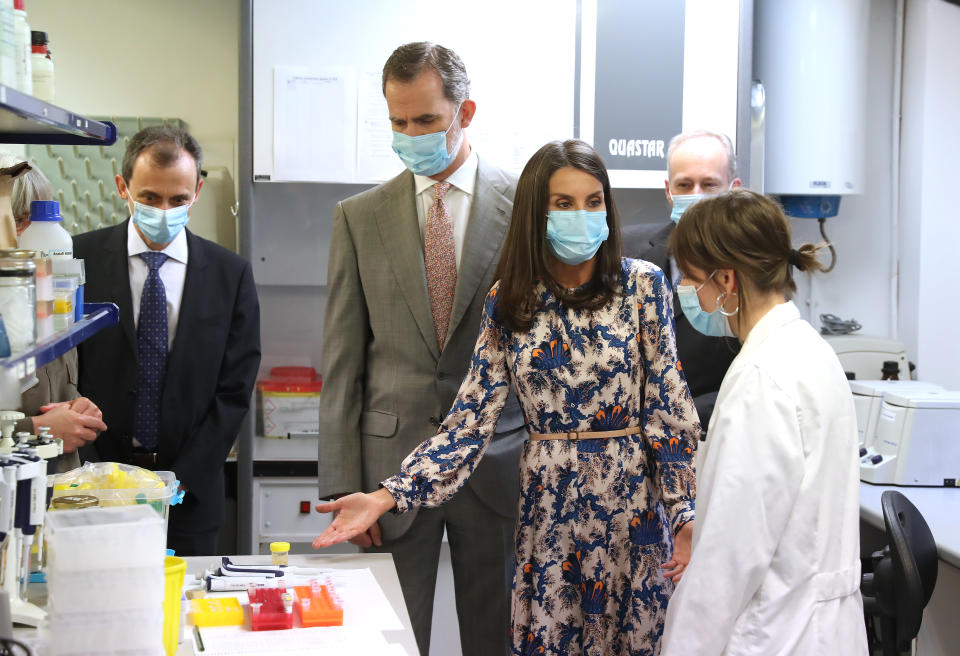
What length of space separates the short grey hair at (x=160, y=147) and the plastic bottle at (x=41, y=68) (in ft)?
3.29

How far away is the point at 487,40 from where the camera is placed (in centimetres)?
338

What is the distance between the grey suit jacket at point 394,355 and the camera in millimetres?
2174

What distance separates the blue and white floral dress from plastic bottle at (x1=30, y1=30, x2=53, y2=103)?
0.93 meters

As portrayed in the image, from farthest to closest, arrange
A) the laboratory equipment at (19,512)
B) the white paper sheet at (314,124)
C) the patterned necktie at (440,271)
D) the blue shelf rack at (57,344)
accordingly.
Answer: the white paper sheet at (314,124), the patterned necktie at (440,271), the laboratory equipment at (19,512), the blue shelf rack at (57,344)

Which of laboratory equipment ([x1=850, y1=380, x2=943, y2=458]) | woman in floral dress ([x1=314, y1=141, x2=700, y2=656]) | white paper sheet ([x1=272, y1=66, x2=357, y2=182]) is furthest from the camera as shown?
white paper sheet ([x1=272, y1=66, x2=357, y2=182])

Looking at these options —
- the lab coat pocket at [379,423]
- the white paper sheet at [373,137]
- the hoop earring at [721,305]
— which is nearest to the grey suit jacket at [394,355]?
the lab coat pocket at [379,423]

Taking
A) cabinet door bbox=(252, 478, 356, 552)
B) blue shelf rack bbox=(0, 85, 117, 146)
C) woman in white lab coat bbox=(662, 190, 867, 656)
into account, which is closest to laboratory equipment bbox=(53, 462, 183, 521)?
blue shelf rack bbox=(0, 85, 117, 146)

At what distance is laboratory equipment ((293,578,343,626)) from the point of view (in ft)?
4.96

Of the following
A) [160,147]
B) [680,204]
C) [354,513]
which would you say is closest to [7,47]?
[354,513]

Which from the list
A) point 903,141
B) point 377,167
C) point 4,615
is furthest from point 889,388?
point 4,615

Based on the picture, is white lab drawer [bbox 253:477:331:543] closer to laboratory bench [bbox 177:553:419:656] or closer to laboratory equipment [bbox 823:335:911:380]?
laboratory bench [bbox 177:553:419:656]

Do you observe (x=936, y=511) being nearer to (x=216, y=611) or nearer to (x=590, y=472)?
(x=590, y=472)

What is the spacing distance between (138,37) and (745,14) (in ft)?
7.62

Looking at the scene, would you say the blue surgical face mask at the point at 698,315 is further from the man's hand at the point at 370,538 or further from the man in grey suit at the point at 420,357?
the man's hand at the point at 370,538
